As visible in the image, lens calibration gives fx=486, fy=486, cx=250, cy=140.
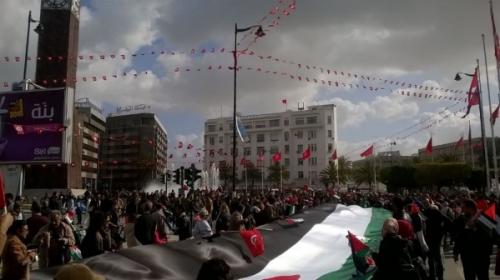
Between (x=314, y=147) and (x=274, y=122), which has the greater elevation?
(x=274, y=122)

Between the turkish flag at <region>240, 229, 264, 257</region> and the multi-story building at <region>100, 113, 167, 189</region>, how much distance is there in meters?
116

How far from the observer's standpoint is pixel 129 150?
132 m

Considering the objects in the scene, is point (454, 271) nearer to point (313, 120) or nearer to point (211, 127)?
point (313, 120)

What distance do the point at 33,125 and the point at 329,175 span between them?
8166 centimetres

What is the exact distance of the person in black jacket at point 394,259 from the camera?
618 centimetres

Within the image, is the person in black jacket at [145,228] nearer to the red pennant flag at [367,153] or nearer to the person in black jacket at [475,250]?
the person in black jacket at [475,250]

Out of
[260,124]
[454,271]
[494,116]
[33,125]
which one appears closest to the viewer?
[454,271]

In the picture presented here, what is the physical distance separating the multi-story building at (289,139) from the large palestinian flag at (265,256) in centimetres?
8916

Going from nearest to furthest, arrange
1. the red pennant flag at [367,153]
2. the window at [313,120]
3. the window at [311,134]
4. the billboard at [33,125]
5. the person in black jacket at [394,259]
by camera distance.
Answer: the person in black jacket at [394,259]
the billboard at [33,125]
the red pennant flag at [367,153]
the window at [313,120]
the window at [311,134]

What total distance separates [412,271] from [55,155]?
51.1ft

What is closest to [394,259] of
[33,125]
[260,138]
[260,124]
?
[33,125]

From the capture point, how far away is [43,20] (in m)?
60.9

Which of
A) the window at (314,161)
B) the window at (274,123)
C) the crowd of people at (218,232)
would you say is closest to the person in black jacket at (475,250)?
the crowd of people at (218,232)

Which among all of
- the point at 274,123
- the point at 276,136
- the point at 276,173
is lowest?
the point at 276,173
